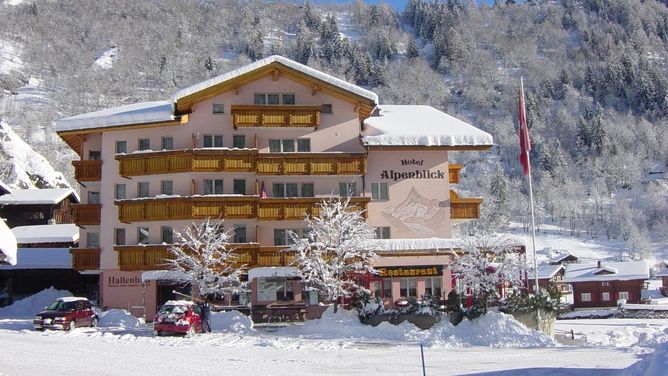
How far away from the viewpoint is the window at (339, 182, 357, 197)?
48.4 meters

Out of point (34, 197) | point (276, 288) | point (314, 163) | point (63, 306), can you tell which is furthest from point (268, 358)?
point (34, 197)

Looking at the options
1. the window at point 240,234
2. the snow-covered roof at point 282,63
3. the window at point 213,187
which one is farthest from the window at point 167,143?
the window at point 240,234

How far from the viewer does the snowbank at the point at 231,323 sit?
35906 millimetres

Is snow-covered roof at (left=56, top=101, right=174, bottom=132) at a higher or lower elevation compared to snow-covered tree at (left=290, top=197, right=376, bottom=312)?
higher

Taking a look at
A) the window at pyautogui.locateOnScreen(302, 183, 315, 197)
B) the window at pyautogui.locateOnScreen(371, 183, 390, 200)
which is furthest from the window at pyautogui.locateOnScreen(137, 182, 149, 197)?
the window at pyautogui.locateOnScreen(371, 183, 390, 200)

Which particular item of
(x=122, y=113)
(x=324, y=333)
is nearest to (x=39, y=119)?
(x=122, y=113)

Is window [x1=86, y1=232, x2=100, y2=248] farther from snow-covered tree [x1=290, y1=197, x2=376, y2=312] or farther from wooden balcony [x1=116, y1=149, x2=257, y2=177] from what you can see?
snow-covered tree [x1=290, y1=197, x2=376, y2=312]

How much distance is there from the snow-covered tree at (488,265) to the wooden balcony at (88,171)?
2447 centimetres

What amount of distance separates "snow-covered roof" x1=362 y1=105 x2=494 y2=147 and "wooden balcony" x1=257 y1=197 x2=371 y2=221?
4640 millimetres

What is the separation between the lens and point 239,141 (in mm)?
Result: 48469

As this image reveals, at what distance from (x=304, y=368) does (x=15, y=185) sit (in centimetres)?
7247

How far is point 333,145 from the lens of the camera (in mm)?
49312

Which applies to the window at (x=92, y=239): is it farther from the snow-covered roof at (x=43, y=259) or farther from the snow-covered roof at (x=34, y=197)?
the snow-covered roof at (x=34, y=197)

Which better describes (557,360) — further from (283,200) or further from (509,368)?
(283,200)
